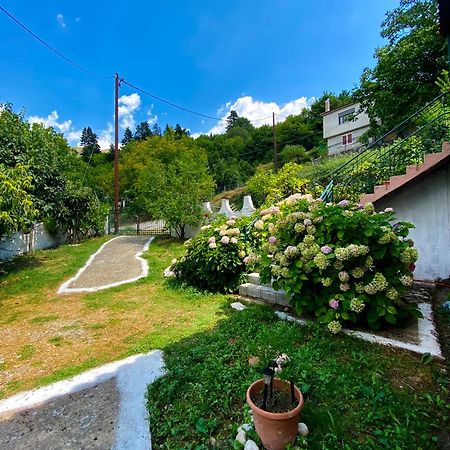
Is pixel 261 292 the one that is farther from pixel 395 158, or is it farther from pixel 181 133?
pixel 181 133

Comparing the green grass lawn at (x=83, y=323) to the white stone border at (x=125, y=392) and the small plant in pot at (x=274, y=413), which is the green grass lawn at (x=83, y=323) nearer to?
the white stone border at (x=125, y=392)

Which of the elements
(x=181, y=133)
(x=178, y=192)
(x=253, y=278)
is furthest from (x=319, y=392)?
(x=181, y=133)

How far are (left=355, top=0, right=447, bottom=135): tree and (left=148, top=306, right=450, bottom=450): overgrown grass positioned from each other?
13.4m

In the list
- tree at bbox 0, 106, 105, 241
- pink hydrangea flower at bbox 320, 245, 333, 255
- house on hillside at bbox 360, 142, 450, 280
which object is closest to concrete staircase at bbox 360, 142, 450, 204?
house on hillside at bbox 360, 142, 450, 280

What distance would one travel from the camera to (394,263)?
10.3 feet

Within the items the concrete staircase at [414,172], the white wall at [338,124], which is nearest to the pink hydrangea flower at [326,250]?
the concrete staircase at [414,172]

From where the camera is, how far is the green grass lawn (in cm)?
319

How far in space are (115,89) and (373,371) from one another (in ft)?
55.4

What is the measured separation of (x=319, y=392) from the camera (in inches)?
86.6

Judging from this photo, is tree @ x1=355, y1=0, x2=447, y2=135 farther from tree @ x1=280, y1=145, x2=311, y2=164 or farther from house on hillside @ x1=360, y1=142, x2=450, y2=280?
tree @ x1=280, y1=145, x2=311, y2=164

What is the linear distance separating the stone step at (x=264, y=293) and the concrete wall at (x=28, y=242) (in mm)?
8322

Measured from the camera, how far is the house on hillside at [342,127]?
1043 inches

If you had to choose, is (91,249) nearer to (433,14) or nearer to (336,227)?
(336,227)

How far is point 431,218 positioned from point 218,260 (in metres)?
3.86
